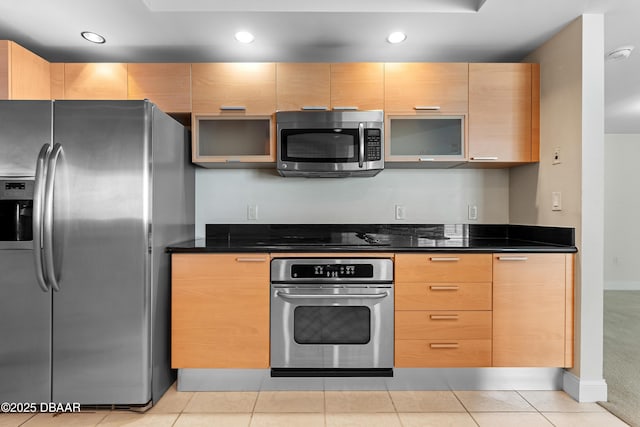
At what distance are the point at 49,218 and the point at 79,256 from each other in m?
0.24

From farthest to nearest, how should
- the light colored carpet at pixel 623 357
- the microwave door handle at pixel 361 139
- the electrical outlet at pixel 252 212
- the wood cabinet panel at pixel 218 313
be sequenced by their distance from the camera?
1. the electrical outlet at pixel 252 212
2. the microwave door handle at pixel 361 139
3. the wood cabinet panel at pixel 218 313
4. the light colored carpet at pixel 623 357

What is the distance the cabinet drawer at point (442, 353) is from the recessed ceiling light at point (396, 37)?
1.94m

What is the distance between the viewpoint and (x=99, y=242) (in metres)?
1.94

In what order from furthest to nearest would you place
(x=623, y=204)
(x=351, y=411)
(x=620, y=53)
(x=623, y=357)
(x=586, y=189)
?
(x=623, y=204)
(x=623, y=357)
(x=620, y=53)
(x=586, y=189)
(x=351, y=411)

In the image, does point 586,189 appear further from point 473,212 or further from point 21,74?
point 21,74

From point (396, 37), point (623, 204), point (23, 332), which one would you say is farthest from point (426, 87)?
point (623, 204)

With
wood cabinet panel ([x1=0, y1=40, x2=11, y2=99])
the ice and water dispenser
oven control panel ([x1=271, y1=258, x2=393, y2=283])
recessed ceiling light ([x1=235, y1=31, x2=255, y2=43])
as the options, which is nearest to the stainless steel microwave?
recessed ceiling light ([x1=235, y1=31, x2=255, y2=43])

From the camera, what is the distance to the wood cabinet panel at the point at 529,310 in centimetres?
218

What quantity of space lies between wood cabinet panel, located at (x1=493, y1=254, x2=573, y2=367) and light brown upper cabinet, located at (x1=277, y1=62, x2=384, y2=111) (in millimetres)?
1395

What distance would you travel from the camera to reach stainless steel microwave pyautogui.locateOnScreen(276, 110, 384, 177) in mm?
2465

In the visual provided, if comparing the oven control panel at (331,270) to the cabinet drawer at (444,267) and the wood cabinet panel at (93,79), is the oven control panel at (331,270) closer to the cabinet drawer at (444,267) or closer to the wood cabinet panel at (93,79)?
the cabinet drawer at (444,267)

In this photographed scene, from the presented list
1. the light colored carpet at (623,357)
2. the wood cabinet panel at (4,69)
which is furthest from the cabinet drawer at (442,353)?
the wood cabinet panel at (4,69)

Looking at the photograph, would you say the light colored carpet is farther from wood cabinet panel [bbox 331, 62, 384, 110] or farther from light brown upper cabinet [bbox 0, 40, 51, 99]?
light brown upper cabinet [bbox 0, 40, 51, 99]

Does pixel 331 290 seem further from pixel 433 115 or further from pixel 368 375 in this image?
pixel 433 115
